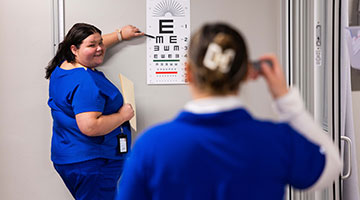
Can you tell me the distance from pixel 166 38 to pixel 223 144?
1.80 meters

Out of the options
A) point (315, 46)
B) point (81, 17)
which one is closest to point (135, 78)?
point (81, 17)

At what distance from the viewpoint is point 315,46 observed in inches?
75.0

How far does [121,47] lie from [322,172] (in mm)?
1835

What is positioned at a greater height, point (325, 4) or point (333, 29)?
point (325, 4)

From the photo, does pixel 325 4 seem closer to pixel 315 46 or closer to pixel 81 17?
pixel 315 46

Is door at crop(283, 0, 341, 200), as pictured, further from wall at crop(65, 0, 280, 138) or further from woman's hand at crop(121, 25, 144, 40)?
woman's hand at crop(121, 25, 144, 40)

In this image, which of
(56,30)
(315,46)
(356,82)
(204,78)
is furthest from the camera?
(56,30)

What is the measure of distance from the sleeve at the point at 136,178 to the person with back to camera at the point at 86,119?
1154 mm

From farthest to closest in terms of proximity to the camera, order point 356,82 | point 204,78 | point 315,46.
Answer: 1. point 356,82
2. point 315,46
3. point 204,78

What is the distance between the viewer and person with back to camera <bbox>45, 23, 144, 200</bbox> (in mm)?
2084

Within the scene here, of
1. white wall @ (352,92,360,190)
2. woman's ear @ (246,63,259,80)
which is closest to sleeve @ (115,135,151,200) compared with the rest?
woman's ear @ (246,63,259,80)

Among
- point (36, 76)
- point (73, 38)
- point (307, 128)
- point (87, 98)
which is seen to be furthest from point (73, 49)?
point (307, 128)

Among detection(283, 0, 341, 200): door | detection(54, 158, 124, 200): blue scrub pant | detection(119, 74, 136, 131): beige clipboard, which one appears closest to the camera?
detection(283, 0, 341, 200): door

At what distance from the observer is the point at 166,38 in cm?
261
